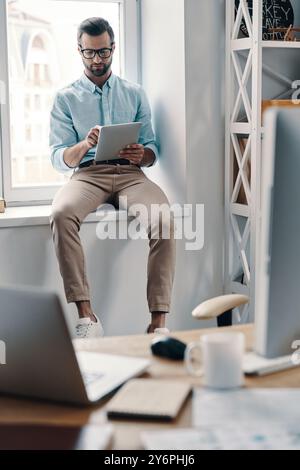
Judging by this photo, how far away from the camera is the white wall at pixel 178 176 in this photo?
10.9 feet

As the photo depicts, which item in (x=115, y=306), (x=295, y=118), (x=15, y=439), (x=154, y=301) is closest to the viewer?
Answer: (x=15, y=439)

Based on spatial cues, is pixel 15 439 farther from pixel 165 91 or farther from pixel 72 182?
pixel 165 91

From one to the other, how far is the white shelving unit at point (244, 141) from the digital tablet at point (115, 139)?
1.56ft

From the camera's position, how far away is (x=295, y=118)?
45.8 inches

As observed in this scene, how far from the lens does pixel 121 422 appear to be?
1.10 metres

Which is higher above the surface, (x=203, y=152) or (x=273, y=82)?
(x=273, y=82)

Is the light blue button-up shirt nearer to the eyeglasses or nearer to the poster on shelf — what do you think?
the eyeglasses

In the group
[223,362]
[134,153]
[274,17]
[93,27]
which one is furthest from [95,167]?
[223,362]

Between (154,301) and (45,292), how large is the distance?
2011 mm

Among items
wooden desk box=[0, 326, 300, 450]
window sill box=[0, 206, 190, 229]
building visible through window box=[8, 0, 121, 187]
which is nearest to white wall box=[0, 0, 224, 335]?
window sill box=[0, 206, 190, 229]

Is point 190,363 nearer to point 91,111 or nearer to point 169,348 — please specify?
point 169,348

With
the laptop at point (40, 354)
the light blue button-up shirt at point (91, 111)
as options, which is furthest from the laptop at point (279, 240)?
the light blue button-up shirt at point (91, 111)

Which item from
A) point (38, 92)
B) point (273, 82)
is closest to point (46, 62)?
point (38, 92)

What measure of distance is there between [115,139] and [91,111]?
1.01 ft
